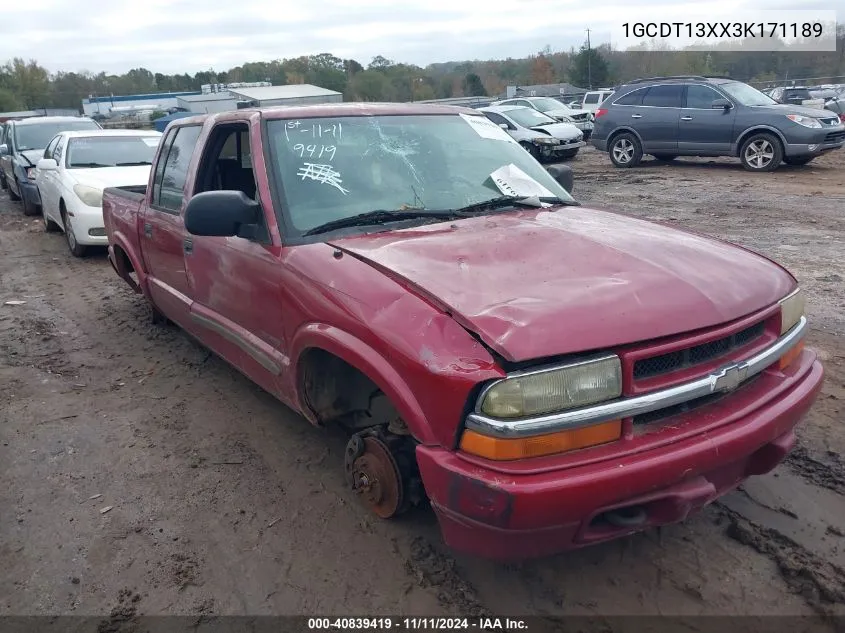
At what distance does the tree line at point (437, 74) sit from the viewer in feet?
185

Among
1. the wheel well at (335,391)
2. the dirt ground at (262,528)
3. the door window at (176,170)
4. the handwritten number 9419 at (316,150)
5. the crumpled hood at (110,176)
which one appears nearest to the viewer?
the dirt ground at (262,528)

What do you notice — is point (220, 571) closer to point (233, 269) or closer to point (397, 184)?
point (233, 269)

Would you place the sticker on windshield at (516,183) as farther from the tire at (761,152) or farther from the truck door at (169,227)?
the tire at (761,152)

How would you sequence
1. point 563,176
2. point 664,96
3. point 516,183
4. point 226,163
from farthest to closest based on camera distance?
point 664,96, point 563,176, point 226,163, point 516,183

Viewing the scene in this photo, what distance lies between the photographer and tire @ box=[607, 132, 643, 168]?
15.2 m

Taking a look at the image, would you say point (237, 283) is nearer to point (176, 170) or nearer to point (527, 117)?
point (176, 170)

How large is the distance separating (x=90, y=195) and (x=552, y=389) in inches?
307

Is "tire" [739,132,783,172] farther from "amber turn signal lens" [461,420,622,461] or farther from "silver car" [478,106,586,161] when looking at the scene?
"amber turn signal lens" [461,420,622,461]

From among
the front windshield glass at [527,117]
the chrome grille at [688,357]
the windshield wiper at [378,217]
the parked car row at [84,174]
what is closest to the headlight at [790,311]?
the chrome grille at [688,357]

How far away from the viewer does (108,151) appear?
9.49 metres

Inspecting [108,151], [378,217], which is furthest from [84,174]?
[378,217]

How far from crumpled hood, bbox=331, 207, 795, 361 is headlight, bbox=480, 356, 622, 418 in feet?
0.21

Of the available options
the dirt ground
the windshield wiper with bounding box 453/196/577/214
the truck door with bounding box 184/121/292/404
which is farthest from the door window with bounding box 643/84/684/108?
the truck door with bounding box 184/121/292/404

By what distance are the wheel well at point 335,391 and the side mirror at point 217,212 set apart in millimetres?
712
